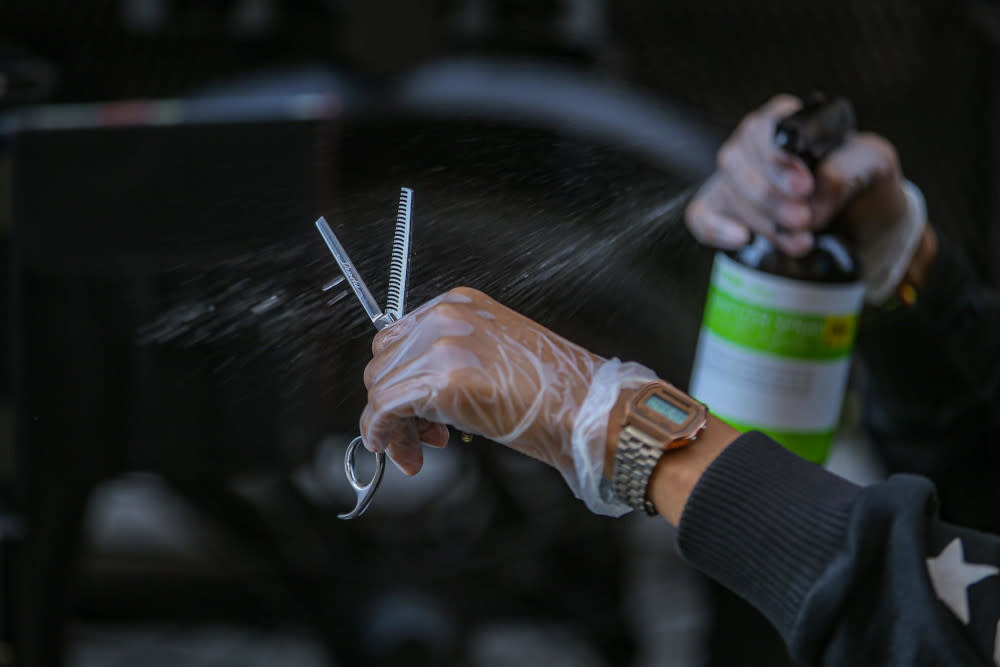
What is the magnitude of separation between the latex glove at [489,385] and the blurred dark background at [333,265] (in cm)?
4

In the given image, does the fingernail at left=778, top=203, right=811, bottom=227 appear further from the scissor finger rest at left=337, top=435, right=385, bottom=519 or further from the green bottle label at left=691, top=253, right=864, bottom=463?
the scissor finger rest at left=337, top=435, right=385, bottom=519

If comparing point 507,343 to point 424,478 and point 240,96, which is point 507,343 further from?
point 424,478

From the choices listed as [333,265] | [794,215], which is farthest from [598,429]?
[794,215]

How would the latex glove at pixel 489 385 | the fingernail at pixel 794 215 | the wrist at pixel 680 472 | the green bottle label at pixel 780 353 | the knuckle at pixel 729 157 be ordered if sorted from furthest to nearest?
the knuckle at pixel 729 157
the fingernail at pixel 794 215
the green bottle label at pixel 780 353
the wrist at pixel 680 472
the latex glove at pixel 489 385

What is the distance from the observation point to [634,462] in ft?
2.43

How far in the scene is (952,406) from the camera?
129cm

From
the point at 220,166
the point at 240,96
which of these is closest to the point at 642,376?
the point at 220,166

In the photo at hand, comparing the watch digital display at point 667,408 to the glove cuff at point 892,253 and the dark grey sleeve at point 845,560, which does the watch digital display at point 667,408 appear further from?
the glove cuff at point 892,253

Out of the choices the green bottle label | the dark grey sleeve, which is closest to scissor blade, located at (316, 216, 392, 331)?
the dark grey sleeve

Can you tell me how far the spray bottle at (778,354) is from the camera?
0.92 meters

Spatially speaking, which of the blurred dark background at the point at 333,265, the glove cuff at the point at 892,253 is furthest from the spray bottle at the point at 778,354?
the glove cuff at the point at 892,253

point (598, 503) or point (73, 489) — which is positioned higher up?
point (598, 503)

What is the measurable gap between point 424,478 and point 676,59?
46.8 inches

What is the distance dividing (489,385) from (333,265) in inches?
7.9
